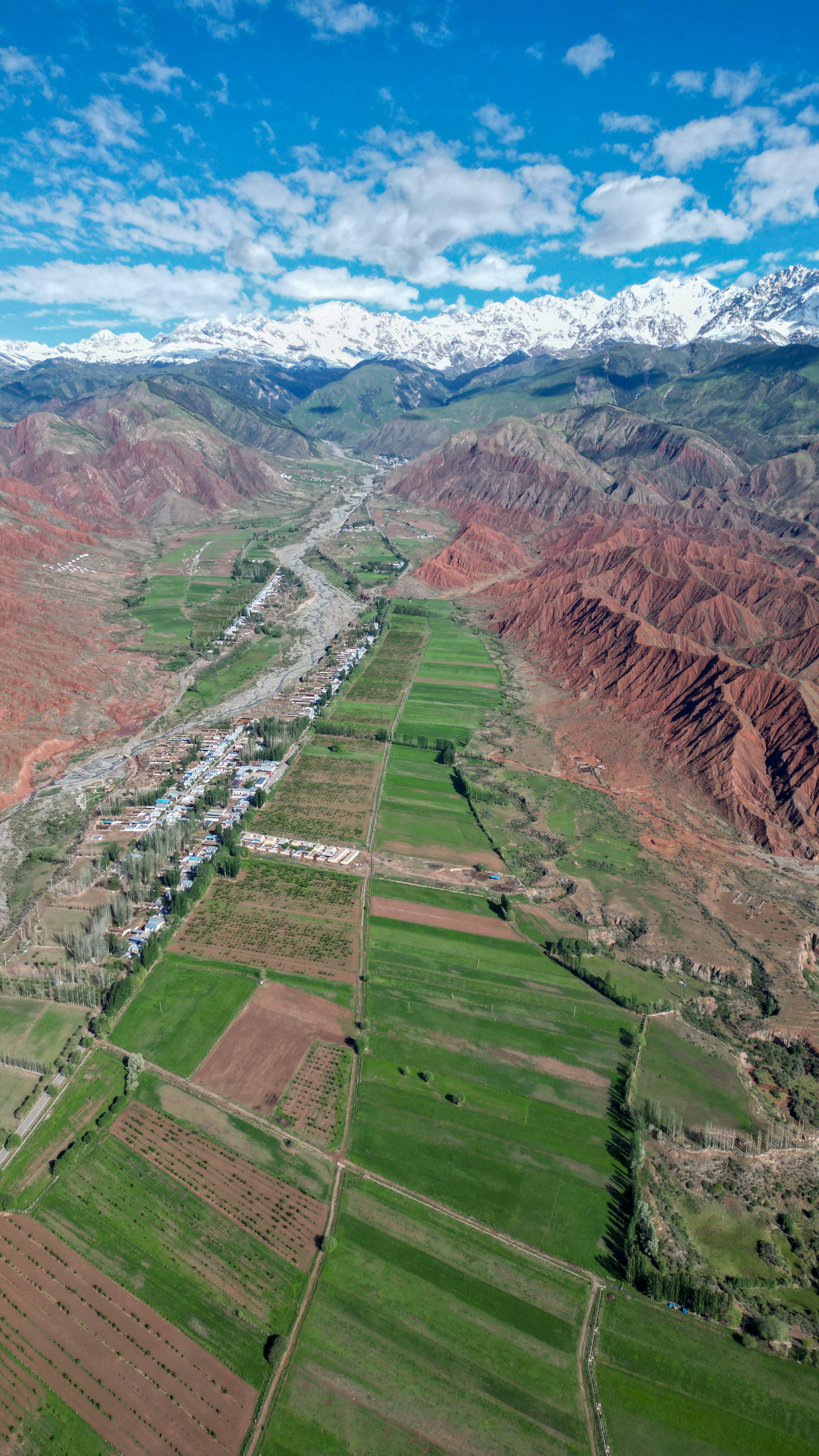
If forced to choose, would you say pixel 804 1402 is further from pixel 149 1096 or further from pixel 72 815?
pixel 72 815

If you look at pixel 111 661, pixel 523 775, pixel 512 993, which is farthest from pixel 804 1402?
pixel 111 661

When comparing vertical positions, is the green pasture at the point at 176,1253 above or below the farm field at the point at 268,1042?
below

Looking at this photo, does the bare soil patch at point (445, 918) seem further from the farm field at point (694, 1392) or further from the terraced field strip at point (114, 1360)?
the terraced field strip at point (114, 1360)

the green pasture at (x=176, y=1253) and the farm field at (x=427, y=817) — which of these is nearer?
the green pasture at (x=176, y=1253)

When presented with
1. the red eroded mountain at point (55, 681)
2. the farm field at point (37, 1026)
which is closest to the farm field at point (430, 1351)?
the farm field at point (37, 1026)

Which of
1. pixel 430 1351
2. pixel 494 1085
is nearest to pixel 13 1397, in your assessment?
pixel 430 1351

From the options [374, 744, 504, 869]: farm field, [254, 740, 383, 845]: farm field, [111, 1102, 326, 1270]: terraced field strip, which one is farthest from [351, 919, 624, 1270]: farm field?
[254, 740, 383, 845]: farm field
